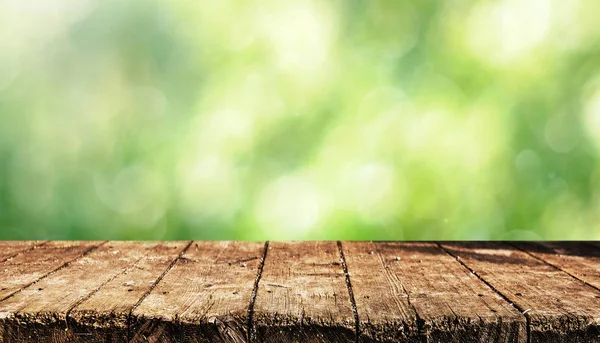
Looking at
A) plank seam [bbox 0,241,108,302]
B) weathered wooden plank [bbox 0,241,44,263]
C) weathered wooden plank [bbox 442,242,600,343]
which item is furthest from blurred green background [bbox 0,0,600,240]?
weathered wooden plank [bbox 442,242,600,343]

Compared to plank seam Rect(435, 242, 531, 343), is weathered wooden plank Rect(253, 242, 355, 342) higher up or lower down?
lower down

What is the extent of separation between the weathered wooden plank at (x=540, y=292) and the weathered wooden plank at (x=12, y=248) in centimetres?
120

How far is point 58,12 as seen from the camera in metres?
2.32

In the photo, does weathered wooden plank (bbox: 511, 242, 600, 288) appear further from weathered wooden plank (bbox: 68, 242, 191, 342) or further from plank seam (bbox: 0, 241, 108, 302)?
plank seam (bbox: 0, 241, 108, 302)

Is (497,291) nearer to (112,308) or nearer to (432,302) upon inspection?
(432,302)

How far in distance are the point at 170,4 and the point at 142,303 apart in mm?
1333

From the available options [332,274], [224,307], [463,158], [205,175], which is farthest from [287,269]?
[463,158]

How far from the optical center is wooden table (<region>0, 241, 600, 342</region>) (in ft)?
3.91

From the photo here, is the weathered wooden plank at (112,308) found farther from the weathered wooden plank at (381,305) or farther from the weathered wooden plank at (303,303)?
the weathered wooden plank at (381,305)

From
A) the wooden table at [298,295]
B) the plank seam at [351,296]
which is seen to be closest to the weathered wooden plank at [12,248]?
the wooden table at [298,295]

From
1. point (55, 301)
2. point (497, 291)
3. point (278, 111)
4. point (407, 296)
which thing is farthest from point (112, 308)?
point (278, 111)

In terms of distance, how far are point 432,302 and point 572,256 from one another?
0.77 metres

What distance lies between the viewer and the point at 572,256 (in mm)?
1893

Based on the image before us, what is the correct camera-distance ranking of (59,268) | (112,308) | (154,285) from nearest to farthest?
(112,308) → (154,285) → (59,268)
